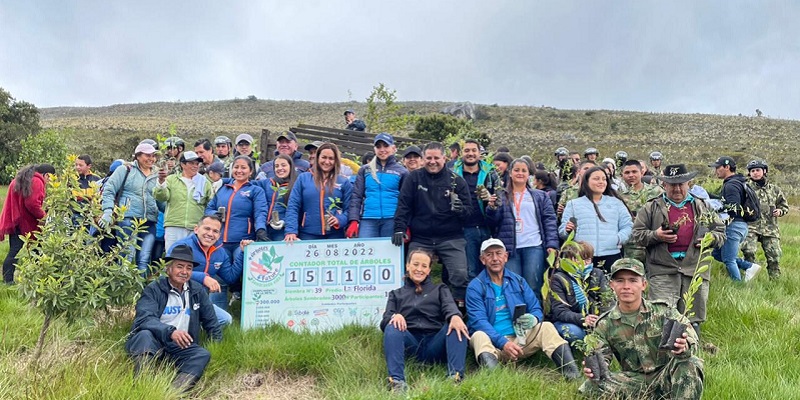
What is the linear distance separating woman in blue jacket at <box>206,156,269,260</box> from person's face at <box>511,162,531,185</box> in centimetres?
315

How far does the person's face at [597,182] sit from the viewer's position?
6327mm

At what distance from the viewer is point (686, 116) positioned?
195 feet

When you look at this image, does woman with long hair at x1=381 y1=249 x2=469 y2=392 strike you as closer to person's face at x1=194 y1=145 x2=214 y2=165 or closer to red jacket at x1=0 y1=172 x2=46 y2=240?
person's face at x1=194 y1=145 x2=214 y2=165

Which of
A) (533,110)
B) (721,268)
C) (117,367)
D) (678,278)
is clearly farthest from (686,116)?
(117,367)

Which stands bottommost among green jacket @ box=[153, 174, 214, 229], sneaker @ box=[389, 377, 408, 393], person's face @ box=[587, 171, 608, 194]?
sneaker @ box=[389, 377, 408, 393]

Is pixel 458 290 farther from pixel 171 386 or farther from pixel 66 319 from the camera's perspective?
pixel 66 319

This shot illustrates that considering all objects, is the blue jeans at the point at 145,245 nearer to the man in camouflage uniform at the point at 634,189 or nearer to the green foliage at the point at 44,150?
the man in camouflage uniform at the point at 634,189

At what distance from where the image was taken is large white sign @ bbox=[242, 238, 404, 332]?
614 centimetres

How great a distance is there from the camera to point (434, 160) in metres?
6.22

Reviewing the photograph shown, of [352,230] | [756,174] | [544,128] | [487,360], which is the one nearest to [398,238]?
[352,230]

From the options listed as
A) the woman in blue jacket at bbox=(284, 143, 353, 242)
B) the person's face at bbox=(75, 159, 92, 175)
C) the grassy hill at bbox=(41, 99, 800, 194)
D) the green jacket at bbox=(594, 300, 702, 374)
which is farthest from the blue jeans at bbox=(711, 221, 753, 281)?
the grassy hill at bbox=(41, 99, 800, 194)

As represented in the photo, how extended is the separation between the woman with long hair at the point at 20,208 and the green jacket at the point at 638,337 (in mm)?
7566

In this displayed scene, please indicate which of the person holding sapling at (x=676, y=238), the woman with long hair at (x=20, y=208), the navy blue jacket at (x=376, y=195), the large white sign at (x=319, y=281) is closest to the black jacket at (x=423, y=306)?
the large white sign at (x=319, y=281)

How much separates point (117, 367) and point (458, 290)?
345cm
